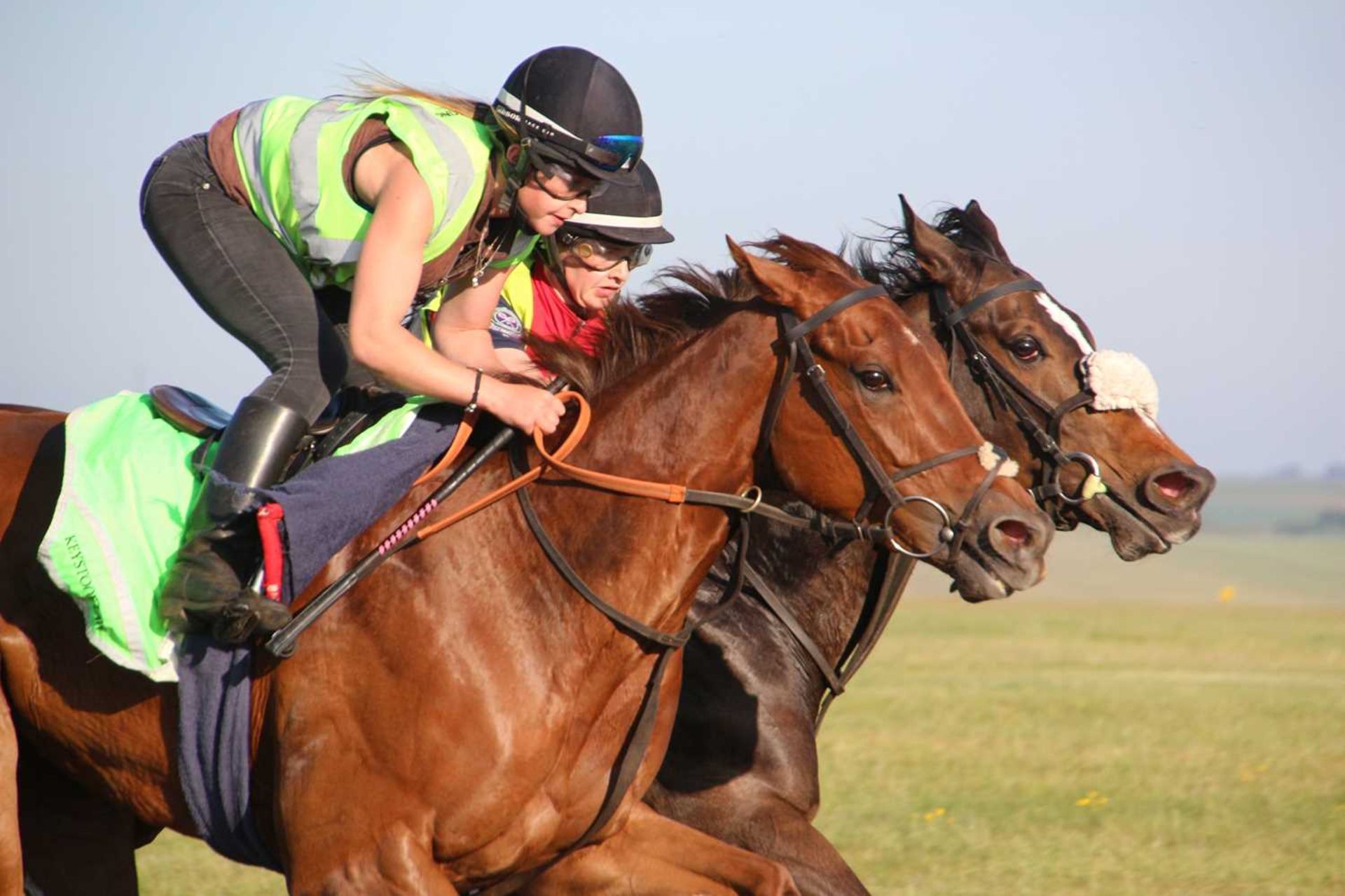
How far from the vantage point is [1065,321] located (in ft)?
17.6

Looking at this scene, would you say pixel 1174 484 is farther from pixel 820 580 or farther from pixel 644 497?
pixel 644 497

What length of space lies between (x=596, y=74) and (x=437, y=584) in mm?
1353

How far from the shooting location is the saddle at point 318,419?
4293mm

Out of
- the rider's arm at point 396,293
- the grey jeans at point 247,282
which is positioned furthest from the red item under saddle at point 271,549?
the rider's arm at point 396,293

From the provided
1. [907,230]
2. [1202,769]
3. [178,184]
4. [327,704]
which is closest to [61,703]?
[327,704]

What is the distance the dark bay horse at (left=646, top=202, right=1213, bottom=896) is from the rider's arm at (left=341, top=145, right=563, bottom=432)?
1.55 metres

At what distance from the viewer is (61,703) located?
14.4 ft

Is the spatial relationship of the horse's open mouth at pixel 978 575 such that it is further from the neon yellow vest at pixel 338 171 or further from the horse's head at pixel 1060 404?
the neon yellow vest at pixel 338 171

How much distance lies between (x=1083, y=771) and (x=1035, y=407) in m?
5.48

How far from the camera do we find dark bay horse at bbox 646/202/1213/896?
4.99 m

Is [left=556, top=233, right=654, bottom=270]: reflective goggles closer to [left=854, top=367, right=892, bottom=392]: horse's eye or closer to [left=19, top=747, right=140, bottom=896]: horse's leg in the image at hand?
[left=854, top=367, right=892, bottom=392]: horse's eye

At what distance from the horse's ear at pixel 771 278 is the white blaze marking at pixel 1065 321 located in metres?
1.50

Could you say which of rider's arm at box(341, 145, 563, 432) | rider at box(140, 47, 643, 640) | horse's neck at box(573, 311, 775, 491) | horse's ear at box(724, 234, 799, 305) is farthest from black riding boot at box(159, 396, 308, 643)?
horse's ear at box(724, 234, 799, 305)

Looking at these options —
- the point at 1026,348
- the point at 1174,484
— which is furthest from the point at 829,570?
the point at 1174,484
